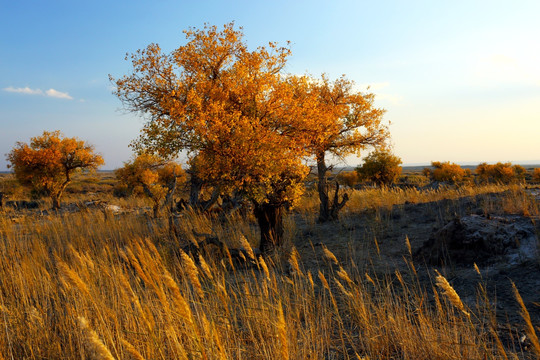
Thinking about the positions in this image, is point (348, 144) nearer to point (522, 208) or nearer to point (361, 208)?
point (361, 208)

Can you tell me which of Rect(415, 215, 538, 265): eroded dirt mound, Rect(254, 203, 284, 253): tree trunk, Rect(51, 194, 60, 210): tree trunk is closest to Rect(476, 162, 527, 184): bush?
A: Rect(415, 215, 538, 265): eroded dirt mound

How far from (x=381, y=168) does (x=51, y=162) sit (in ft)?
90.0

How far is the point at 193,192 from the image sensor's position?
45.3 ft

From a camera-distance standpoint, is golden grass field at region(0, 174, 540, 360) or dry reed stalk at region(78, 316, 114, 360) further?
golden grass field at region(0, 174, 540, 360)

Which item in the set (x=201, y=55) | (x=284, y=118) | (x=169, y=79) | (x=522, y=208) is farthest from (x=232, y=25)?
(x=522, y=208)

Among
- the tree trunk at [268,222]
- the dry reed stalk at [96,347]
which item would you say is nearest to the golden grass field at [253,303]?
the dry reed stalk at [96,347]

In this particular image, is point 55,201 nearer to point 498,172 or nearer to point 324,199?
point 324,199

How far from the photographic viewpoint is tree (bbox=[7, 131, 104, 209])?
23016 millimetres

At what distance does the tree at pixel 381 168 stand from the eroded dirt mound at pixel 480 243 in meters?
26.7

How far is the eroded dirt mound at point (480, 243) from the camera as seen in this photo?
574cm

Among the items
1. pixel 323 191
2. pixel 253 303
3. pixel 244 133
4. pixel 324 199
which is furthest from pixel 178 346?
pixel 324 199

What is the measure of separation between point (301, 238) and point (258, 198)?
2.43m

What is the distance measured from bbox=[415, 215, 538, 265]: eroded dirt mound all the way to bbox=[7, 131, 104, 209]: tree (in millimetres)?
22956

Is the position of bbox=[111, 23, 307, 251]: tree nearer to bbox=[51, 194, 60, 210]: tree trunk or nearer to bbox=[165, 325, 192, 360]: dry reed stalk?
bbox=[165, 325, 192, 360]: dry reed stalk
